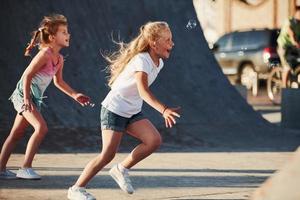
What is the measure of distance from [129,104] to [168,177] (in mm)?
1612

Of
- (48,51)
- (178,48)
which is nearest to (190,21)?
(178,48)

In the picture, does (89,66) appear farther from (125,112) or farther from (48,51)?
(125,112)

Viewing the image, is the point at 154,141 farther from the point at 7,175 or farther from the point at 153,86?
the point at 153,86

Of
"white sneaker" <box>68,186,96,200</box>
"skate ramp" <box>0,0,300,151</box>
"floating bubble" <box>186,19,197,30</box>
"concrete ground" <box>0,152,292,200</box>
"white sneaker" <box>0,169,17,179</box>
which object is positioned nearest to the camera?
"white sneaker" <box>68,186,96,200</box>

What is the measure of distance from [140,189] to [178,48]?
6281mm

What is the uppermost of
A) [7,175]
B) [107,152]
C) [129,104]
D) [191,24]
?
[129,104]

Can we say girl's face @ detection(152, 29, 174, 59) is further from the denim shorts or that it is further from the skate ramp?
the skate ramp

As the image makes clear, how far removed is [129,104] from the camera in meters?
6.11

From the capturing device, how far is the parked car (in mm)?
27578

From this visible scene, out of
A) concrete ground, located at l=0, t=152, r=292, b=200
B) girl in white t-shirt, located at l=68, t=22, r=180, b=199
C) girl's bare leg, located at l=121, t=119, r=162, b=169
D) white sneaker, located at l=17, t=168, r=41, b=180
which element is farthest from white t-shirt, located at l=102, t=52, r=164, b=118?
white sneaker, located at l=17, t=168, r=41, b=180

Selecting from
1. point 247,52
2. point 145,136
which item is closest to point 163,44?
point 145,136

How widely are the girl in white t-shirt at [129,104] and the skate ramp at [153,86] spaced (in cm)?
369

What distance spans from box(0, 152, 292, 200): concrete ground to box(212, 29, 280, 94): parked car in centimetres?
1786

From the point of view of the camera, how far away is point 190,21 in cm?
1315
